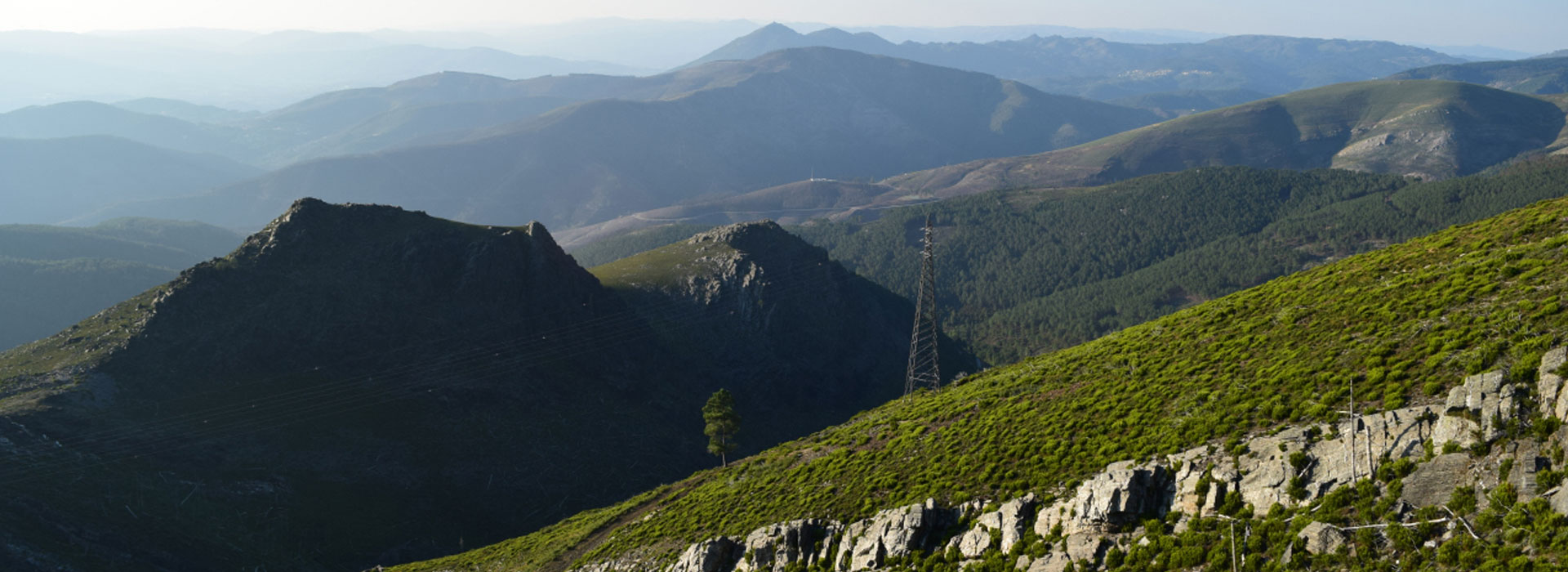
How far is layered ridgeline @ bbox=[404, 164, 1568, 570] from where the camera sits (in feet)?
91.6

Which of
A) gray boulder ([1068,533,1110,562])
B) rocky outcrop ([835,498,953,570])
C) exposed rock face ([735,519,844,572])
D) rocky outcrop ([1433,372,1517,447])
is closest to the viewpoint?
rocky outcrop ([1433,372,1517,447])

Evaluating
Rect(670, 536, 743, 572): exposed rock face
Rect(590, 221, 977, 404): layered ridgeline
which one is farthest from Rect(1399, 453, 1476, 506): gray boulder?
Rect(590, 221, 977, 404): layered ridgeline

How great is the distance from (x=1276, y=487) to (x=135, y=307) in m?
146

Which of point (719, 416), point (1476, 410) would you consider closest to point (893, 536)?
point (1476, 410)

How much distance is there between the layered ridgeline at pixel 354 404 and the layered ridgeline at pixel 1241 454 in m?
37.8

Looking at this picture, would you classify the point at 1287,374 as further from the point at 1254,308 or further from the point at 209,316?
the point at 209,316

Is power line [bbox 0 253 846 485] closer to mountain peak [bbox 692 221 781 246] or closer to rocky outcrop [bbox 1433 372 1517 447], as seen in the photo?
mountain peak [bbox 692 221 781 246]

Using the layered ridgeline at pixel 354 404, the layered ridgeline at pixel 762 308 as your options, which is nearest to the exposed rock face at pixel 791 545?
the layered ridgeline at pixel 354 404

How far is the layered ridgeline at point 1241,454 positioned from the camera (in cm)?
2792

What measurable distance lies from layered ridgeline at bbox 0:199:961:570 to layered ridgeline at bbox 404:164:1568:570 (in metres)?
37.8

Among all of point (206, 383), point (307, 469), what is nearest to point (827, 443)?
point (307, 469)

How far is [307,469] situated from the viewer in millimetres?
98375

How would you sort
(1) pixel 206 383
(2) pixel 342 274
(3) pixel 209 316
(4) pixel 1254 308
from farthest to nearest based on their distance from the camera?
(2) pixel 342 274 → (3) pixel 209 316 → (1) pixel 206 383 → (4) pixel 1254 308

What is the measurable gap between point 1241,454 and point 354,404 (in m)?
111
